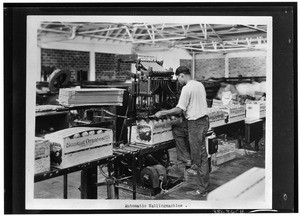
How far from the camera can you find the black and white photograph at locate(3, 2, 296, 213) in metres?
2.76

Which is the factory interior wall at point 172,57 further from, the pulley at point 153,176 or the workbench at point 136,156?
the pulley at point 153,176

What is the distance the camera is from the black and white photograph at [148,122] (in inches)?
109

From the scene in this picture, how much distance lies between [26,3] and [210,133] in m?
2.30

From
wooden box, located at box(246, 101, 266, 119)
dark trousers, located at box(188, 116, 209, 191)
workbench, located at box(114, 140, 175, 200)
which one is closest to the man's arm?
→ dark trousers, located at box(188, 116, 209, 191)

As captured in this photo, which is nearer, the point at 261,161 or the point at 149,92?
the point at 261,161

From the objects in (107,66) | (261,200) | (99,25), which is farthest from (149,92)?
(107,66)

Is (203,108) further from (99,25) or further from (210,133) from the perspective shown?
(99,25)

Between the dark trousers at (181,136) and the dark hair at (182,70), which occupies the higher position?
the dark hair at (182,70)

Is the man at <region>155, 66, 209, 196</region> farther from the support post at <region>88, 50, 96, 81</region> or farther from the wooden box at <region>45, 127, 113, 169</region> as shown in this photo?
the support post at <region>88, 50, 96, 81</region>

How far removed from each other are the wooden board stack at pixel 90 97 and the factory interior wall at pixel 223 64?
0.98 metres

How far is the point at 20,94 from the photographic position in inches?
109

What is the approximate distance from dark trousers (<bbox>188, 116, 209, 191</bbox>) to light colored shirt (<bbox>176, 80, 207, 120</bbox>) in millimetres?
67

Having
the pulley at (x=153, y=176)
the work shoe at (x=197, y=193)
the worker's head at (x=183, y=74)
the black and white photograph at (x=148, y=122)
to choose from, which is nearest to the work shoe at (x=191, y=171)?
the black and white photograph at (x=148, y=122)

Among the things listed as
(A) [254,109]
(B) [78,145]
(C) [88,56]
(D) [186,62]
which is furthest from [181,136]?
(C) [88,56]
